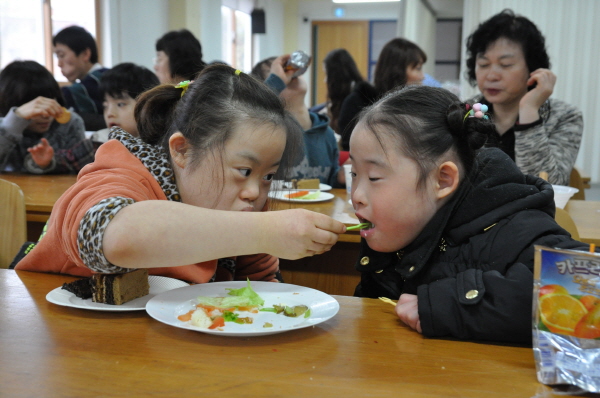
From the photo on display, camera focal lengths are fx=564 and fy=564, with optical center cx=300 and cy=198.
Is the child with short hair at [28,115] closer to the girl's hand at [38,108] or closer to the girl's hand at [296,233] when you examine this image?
the girl's hand at [38,108]

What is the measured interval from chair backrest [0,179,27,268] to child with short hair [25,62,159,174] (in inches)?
46.4

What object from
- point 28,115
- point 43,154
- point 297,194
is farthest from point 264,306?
point 28,115

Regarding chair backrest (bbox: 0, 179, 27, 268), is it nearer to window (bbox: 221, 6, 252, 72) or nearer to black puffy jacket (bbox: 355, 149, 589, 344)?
black puffy jacket (bbox: 355, 149, 589, 344)

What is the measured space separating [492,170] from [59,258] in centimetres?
89

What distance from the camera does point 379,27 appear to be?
38.1ft

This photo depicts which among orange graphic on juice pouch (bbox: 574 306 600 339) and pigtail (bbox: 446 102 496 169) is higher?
pigtail (bbox: 446 102 496 169)

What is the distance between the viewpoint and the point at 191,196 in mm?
1217

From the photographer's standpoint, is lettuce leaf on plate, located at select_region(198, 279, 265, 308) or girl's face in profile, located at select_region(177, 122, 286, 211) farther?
girl's face in profile, located at select_region(177, 122, 286, 211)

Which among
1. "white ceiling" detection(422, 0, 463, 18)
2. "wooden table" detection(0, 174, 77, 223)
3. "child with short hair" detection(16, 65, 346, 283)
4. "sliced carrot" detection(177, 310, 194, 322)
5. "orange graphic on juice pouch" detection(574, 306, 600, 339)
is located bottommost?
"wooden table" detection(0, 174, 77, 223)

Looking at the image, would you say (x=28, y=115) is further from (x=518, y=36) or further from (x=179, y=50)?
(x=518, y=36)

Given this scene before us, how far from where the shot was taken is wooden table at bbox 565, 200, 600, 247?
5.53 ft

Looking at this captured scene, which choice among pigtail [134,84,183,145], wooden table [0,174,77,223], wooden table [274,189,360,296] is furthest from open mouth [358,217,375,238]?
wooden table [0,174,77,223]

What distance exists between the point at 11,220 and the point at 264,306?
1.08 metres

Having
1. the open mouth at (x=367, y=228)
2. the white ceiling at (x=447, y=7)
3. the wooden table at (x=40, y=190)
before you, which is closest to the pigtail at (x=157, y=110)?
the open mouth at (x=367, y=228)
